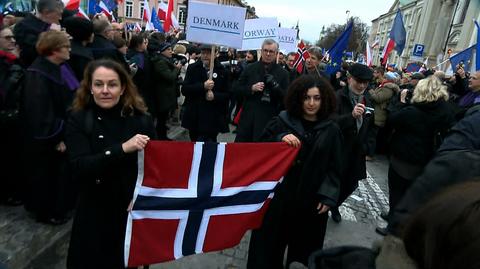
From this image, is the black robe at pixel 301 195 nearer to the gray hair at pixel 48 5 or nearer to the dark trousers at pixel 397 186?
the dark trousers at pixel 397 186

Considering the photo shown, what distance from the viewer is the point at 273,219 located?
299 centimetres

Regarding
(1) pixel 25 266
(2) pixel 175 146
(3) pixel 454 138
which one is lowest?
(1) pixel 25 266

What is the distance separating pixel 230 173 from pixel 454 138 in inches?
60.3

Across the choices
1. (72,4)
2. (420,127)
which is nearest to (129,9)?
(72,4)

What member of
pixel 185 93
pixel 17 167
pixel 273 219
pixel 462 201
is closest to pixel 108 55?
pixel 185 93

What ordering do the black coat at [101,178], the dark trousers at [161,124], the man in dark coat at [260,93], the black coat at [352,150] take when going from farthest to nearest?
the dark trousers at [161,124], the man in dark coat at [260,93], the black coat at [352,150], the black coat at [101,178]

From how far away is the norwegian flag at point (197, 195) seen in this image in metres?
2.51

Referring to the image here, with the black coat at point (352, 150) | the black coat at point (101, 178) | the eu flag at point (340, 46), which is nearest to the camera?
the black coat at point (101, 178)

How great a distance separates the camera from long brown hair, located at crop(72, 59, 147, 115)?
8.23 ft

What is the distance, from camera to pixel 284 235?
122 inches

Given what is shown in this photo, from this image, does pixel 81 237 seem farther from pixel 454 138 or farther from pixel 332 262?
pixel 454 138

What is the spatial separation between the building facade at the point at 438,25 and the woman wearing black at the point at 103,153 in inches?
1216

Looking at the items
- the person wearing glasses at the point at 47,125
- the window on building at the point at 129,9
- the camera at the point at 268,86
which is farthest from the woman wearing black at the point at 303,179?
the window on building at the point at 129,9

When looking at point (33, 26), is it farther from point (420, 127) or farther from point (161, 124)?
point (420, 127)
